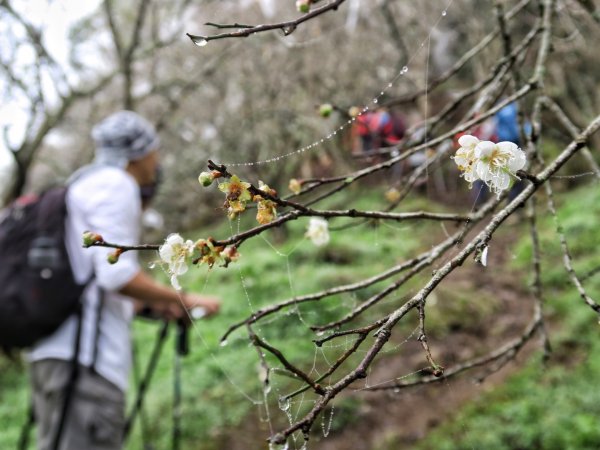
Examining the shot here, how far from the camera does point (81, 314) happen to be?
2.33m

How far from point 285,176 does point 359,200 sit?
68.8 inches

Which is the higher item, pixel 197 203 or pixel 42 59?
pixel 197 203

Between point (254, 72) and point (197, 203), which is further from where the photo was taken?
point (197, 203)

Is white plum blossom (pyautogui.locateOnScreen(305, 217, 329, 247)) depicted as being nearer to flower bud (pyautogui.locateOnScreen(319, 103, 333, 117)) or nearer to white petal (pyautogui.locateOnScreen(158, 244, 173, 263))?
flower bud (pyautogui.locateOnScreen(319, 103, 333, 117))

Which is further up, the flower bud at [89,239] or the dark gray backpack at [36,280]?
the dark gray backpack at [36,280]

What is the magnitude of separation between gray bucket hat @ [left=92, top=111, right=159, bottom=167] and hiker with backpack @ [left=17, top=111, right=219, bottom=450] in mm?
232

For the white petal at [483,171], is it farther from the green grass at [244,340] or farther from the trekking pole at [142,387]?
the trekking pole at [142,387]

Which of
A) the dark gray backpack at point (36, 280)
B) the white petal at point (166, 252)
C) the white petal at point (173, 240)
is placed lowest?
the white petal at point (166, 252)

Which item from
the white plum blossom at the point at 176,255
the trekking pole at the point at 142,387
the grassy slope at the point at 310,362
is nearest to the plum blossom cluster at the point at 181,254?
the white plum blossom at the point at 176,255

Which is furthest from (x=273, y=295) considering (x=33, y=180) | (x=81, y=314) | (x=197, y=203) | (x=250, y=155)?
(x=33, y=180)

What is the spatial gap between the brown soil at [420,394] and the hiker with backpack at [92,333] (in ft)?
5.49

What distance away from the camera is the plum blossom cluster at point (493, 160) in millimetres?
906

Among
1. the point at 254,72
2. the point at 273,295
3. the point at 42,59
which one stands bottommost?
the point at 273,295

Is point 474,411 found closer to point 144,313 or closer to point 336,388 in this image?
point 144,313
